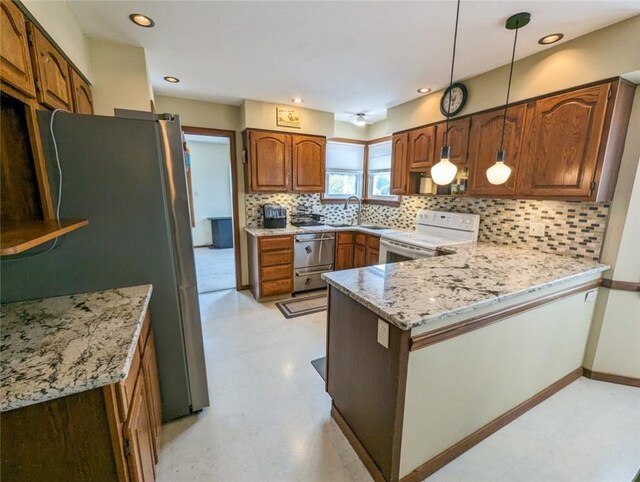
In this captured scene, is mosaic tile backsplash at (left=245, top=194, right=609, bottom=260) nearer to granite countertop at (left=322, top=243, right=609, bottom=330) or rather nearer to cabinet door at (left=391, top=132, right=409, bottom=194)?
granite countertop at (left=322, top=243, right=609, bottom=330)

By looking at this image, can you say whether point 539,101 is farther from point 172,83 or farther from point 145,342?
point 172,83

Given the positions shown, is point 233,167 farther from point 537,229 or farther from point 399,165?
point 537,229

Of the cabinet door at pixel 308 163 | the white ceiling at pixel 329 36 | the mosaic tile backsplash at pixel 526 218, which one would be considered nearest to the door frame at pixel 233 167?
the mosaic tile backsplash at pixel 526 218

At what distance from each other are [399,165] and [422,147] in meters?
0.38

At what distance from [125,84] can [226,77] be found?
2.92 ft

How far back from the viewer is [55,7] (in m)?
1.50

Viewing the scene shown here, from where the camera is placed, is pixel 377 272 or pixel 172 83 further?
pixel 172 83

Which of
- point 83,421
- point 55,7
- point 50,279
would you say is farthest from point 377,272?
point 55,7

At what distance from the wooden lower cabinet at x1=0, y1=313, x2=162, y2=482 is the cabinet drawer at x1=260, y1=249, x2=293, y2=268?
96.8 inches

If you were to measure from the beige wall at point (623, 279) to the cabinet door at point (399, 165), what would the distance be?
1.80 m

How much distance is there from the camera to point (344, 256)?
3980mm

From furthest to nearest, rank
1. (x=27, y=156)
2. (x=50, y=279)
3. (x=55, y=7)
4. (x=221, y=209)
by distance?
(x=221, y=209) → (x=55, y=7) → (x=50, y=279) → (x=27, y=156)

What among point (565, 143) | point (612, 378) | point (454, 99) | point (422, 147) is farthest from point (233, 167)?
point (612, 378)

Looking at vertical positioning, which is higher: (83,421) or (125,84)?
(125,84)
